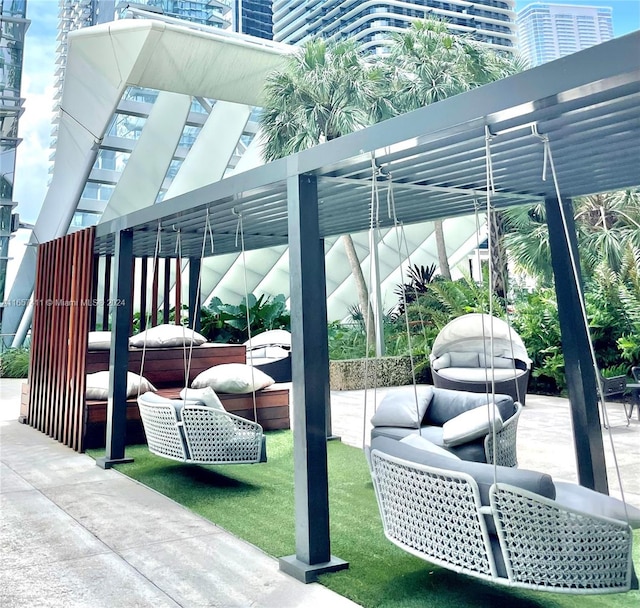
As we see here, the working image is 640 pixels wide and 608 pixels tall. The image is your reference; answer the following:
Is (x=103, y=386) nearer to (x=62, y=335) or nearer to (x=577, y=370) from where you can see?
(x=62, y=335)

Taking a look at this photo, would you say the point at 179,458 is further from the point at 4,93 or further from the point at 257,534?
the point at 4,93

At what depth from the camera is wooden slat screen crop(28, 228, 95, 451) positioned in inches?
275

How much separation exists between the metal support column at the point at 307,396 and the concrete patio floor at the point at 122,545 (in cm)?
23

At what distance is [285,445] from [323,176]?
4116 millimetres

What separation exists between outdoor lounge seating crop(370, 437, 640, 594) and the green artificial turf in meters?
0.37

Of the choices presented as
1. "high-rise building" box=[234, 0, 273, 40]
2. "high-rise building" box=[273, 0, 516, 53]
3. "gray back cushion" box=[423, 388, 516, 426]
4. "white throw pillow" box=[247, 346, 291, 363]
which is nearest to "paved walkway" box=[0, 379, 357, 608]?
"gray back cushion" box=[423, 388, 516, 426]

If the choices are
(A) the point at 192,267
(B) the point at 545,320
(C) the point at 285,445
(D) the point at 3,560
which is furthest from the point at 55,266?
(B) the point at 545,320

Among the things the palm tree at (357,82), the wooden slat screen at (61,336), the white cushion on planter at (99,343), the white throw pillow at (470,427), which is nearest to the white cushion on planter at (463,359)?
the palm tree at (357,82)

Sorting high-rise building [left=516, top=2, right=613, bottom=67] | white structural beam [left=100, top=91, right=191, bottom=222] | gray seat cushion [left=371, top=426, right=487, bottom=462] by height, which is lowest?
gray seat cushion [left=371, top=426, right=487, bottom=462]

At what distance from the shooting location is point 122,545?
151 inches

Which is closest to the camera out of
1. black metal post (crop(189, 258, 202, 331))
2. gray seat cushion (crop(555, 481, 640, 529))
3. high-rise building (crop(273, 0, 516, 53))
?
gray seat cushion (crop(555, 481, 640, 529))

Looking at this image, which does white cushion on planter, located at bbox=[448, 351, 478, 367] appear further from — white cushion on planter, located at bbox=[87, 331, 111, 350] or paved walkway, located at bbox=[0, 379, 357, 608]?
paved walkway, located at bbox=[0, 379, 357, 608]

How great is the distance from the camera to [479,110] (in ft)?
9.02

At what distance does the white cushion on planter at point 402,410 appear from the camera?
5.57 metres
